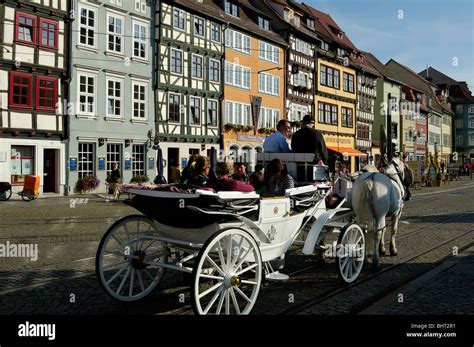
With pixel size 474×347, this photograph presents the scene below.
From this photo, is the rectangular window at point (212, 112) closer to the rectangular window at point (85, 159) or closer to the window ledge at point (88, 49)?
the window ledge at point (88, 49)

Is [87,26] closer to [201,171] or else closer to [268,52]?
[268,52]

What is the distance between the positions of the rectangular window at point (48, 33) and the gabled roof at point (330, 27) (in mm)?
28440

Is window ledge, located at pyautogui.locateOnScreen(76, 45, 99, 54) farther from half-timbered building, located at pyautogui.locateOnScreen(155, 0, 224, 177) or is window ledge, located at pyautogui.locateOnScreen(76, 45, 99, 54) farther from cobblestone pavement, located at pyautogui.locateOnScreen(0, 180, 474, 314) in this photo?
cobblestone pavement, located at pyautogui.locateOnScreen(0, 180, 474, 314)

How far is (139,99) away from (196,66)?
5084 mm

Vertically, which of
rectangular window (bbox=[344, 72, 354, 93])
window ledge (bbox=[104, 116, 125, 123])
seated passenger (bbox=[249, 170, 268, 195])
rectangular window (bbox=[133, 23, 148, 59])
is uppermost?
rectangular window (bbox=[344, 72, 354, 93])

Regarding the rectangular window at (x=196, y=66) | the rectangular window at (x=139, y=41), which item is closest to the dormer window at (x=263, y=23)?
the rectangular window at (x=196, y=66)

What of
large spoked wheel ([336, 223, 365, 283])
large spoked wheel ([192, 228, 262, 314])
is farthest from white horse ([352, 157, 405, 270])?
large spoked wheel ([192, 228, 262, 314])

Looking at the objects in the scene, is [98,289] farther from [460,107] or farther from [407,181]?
[460,107]

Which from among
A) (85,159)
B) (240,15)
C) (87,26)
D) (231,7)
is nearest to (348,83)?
(240,15)

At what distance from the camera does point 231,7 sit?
33.5 meters

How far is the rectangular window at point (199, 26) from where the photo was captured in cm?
2994

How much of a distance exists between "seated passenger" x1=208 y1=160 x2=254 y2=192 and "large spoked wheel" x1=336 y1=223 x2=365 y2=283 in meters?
1.51

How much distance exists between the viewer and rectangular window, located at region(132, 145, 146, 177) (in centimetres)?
2659

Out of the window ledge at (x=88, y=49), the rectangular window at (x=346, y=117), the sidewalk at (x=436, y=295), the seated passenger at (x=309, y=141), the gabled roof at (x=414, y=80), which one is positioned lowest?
the sidewalk at (x=436, y=295)
